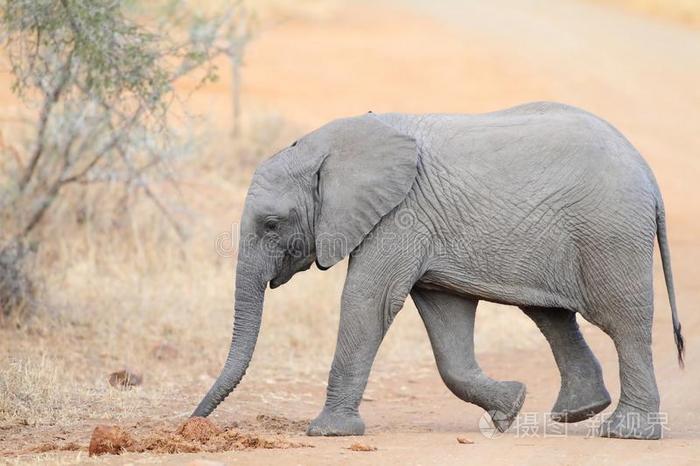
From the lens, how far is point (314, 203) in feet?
24.5

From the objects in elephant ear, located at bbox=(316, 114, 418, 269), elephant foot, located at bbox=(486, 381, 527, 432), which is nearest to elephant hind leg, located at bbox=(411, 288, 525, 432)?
elephant foot, located at bbox=(486, 381, 527, 432)

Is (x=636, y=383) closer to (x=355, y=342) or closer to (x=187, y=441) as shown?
(x=355, y=342)

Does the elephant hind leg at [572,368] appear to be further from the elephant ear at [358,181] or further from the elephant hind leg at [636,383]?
the elephant ear at [358,181]

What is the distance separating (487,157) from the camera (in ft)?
24.3

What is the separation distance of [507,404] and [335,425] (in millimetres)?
1028

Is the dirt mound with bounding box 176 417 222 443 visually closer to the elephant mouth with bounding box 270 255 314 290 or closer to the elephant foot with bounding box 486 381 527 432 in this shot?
the elephant mouth with bounding box 270 255 314 290

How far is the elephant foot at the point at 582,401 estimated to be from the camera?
7879 millimetres

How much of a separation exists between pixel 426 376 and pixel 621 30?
22868mm

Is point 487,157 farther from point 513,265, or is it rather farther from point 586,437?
point 586,437

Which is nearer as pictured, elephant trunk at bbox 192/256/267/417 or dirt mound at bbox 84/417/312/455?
dirt mound at bbox 84/417/312/455

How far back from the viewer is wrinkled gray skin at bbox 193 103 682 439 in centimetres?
721

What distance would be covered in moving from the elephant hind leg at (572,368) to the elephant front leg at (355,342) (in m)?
1.12

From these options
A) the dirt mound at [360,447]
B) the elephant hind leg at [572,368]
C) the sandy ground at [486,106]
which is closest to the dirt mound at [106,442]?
the sandy ground at [486,106]

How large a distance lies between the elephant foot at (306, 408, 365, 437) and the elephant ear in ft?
2.83
